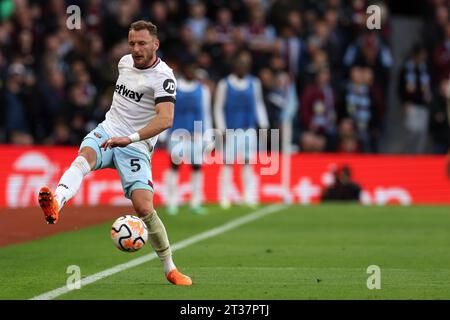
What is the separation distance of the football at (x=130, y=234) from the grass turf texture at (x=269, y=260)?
0.34 meters

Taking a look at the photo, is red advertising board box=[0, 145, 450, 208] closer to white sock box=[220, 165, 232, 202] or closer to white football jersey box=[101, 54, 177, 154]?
white sock box=[220, 165, 232, 202]

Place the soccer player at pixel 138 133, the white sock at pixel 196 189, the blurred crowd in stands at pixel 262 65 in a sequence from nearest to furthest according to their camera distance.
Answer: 1. the soccer player at pixel 138 133
2. the white sock at pixel 196 189
3. the blurred crowd in stands at pixel 262 65

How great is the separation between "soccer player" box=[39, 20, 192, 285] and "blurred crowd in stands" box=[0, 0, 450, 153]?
1193cm

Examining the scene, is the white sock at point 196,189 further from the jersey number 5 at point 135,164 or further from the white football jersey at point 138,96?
the jersey number 5 at point 135,164

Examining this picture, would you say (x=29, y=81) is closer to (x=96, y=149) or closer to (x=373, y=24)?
(x=373, y=24)

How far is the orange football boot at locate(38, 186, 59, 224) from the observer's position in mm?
9094

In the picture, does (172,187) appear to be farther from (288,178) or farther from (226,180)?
(288,178)

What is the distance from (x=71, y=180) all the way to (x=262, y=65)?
13.9m

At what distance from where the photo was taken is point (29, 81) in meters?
22.5

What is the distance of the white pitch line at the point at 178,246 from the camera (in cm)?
900

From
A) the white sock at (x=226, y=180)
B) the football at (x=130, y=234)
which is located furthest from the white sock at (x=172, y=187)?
the football at (x=130, y=234)

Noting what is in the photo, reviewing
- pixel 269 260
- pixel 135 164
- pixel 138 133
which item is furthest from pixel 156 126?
pixel 269 260

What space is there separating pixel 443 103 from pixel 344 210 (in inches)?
181
